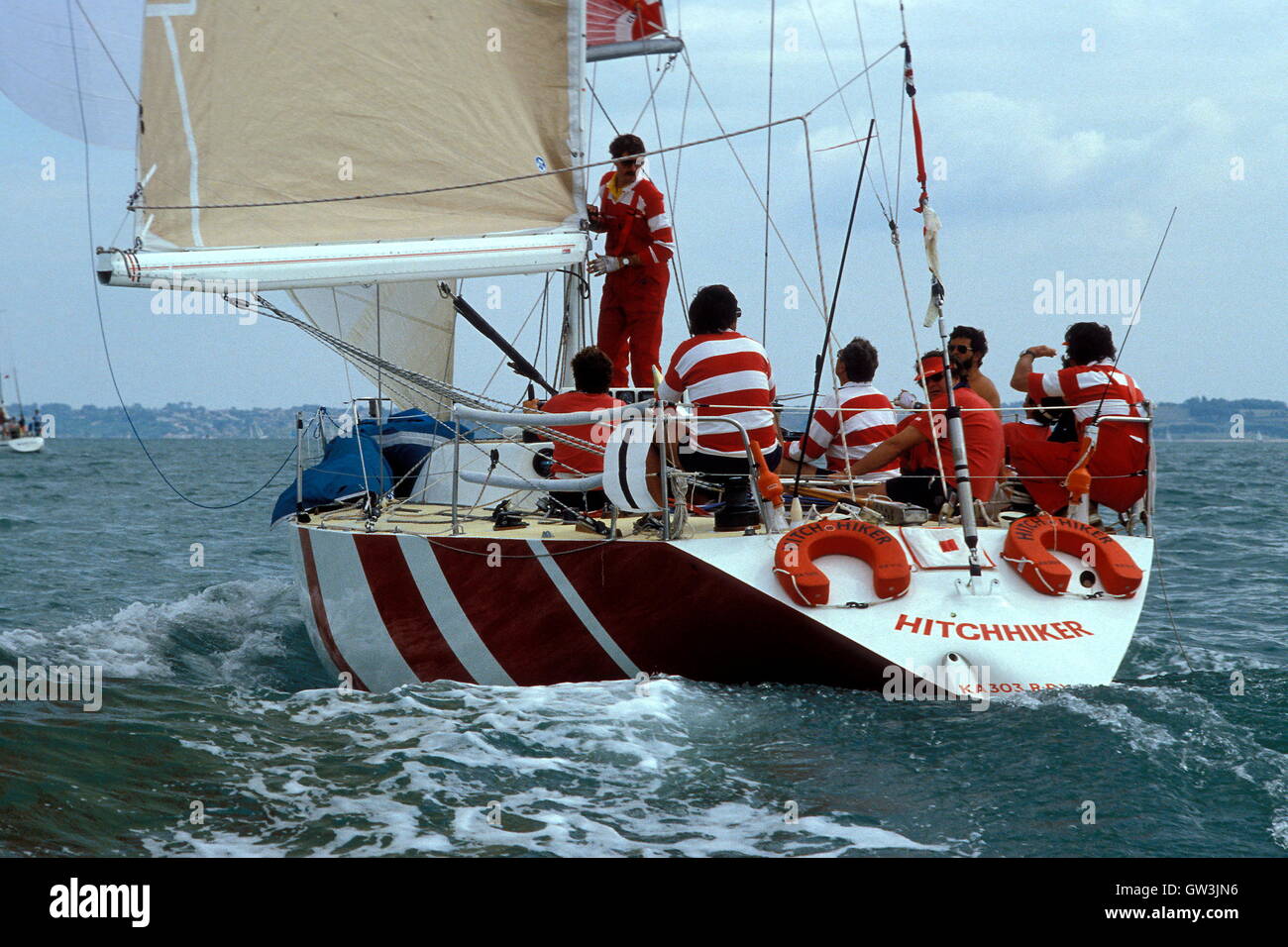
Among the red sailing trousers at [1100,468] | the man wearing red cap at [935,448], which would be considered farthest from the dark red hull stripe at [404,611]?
the red sailing trousers at [1100,468]

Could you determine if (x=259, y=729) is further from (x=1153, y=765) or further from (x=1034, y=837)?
(x=1153, y=765)

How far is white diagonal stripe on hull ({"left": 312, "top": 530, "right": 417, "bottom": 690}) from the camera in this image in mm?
6125

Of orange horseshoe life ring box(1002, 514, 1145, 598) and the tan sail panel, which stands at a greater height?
the tan sail panel

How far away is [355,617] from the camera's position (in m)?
6.30

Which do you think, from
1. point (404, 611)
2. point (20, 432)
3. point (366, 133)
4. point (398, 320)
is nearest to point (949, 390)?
point (404, 611)

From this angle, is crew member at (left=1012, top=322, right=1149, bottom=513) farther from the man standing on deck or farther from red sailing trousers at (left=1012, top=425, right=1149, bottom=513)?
the man standing on deck

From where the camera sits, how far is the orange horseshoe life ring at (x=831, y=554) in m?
4.79

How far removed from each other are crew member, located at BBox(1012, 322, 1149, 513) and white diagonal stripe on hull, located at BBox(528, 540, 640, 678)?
2.24m

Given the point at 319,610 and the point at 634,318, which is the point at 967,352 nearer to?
the point at 634,318

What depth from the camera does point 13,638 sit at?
7980 millimetres

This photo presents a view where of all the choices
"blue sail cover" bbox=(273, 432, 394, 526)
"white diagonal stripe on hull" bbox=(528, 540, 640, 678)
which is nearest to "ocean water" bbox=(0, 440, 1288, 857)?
"white diagonal stripe on hull" bbox=(528, 540, 640, 678)

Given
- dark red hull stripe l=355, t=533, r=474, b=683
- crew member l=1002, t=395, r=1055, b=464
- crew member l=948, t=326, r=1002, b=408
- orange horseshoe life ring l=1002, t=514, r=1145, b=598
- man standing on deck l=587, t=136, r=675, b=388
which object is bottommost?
dark red hull stripe l=355, t=533, r=474, b=683
